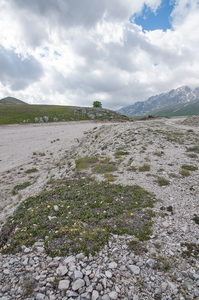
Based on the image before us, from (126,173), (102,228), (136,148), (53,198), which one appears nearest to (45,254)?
(102,228)

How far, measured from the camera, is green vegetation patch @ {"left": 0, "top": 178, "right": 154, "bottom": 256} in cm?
675

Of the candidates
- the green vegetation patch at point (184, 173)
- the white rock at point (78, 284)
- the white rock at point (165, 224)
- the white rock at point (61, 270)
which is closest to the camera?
the white rock at point (78, 284)

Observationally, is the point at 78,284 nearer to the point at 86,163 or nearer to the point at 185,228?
the point at 185,228

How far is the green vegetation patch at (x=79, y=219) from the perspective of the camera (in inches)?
266

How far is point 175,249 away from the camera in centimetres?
618

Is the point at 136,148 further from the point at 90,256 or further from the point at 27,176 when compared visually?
the point at 90,256

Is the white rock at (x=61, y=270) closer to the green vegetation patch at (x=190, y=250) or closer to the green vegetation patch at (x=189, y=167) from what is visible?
the green vegetation patch at (x=190, y=250)

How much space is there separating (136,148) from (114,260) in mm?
17640

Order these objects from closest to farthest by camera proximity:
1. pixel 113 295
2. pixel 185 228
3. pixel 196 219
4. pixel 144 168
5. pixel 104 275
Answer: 1. pixel 113 295
2. pixel 104 275
3. pixel 185 228
4. pixel 196 219
5. pixel 144 168

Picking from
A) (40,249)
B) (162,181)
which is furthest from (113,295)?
(162,181)

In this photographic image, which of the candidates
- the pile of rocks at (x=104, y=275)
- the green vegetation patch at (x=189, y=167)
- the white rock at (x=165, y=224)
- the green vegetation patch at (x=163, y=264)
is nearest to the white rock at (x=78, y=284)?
the pile of rocks at (x=104, y=275)

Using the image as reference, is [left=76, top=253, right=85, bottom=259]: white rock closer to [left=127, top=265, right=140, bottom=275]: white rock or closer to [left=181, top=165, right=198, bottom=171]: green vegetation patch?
[left=127, top=265, right=140, bottom=275]: white rock

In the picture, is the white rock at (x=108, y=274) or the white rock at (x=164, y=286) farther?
the white rock at (x=108, y=274)

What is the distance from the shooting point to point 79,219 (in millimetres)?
8297
